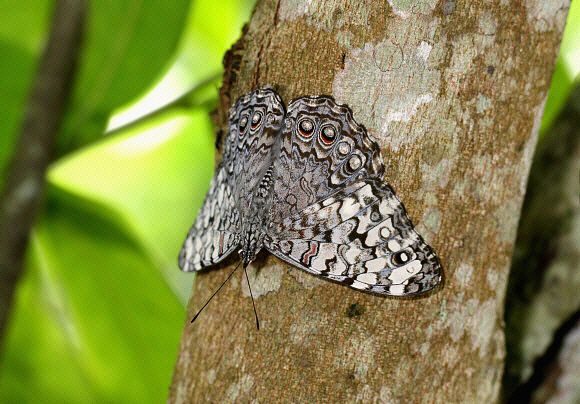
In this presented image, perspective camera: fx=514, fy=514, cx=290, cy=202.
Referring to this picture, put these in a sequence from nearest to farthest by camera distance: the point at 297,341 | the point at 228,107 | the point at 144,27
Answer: the point at 297,341 → the point at 228,107 → the point at 144,27

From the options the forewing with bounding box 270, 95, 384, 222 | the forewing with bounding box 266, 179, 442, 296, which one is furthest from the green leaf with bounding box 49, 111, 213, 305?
the forewing with bounding box 266, 179, 442, 296

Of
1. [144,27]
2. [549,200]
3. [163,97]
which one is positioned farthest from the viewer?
[163,97]

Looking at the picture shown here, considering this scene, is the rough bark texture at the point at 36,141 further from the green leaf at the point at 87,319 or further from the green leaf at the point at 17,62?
the green leaf at the point at 87,319

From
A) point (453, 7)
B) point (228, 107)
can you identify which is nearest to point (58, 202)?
point (228, 107)

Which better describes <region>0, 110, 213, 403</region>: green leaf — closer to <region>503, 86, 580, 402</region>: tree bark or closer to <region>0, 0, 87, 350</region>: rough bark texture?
<region>0, 0, 87, 350</region>: rough bark texture

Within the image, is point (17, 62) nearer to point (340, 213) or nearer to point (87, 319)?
point (87, 319)

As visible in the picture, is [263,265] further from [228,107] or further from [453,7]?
[453,7]
